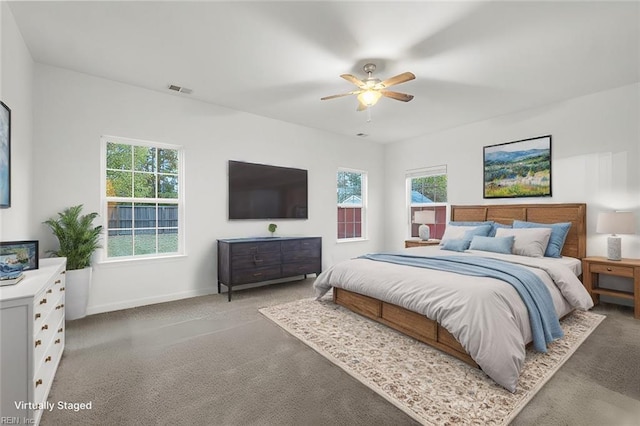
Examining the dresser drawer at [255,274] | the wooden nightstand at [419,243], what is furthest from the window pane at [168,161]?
the wooden nightstand at [419,243]

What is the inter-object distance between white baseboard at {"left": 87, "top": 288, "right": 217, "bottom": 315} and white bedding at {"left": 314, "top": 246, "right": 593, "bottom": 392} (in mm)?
2136

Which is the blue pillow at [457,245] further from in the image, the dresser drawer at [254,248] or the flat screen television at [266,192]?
the dresser drawer at [254,248]

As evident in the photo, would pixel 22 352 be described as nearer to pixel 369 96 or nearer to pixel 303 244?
pixel 369 96

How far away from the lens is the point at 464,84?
3.57 meters

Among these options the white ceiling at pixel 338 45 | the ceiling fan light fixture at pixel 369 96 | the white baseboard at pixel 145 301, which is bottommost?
the white baseboard at pixel 145 301

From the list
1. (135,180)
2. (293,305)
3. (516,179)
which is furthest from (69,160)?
(516,179)

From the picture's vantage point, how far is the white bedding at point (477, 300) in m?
2.00

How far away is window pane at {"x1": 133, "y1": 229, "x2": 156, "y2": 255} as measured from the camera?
3.80 meters

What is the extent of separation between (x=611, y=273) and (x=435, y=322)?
2.66 meters

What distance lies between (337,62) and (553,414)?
3229mm

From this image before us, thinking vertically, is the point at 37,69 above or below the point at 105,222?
above

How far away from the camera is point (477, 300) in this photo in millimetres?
2180

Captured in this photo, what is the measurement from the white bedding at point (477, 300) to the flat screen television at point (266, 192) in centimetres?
202

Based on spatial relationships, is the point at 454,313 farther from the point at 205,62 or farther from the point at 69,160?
the point at 69,160
